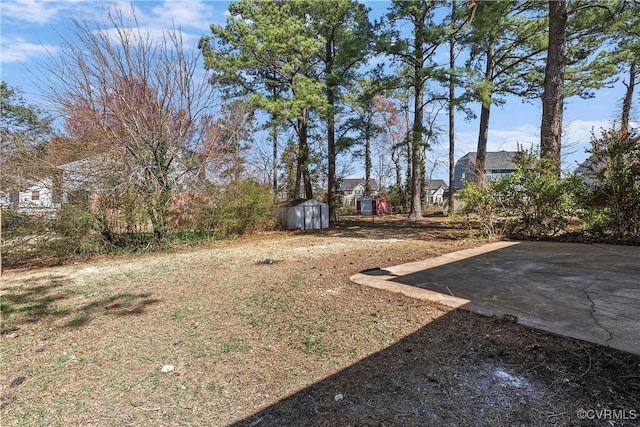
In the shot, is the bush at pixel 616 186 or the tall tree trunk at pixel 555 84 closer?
the bush at pixel 616 186

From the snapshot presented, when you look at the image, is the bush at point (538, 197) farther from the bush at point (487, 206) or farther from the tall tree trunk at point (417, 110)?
the tall tree trunk at point (417, 110)

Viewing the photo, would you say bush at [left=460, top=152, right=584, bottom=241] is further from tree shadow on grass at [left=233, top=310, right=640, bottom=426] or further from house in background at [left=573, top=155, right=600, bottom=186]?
tree shadow on grass at [left=233, top=310, right=640, bottom=426]

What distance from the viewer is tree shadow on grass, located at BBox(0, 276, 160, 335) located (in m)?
3.29

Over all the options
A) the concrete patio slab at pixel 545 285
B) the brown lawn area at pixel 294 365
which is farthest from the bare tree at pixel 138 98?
the concrete patio slab at pixel 545 285

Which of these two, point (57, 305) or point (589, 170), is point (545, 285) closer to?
point (589, 170)

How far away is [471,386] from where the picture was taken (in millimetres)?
1816

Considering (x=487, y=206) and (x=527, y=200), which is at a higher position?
(x=527, y=200)

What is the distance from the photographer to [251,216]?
10.4m

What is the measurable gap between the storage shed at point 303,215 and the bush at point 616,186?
8.06 metres

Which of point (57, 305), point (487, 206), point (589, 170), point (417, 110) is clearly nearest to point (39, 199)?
point (57, 305)

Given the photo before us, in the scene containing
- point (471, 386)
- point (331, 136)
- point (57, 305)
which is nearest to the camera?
point (471, 386)

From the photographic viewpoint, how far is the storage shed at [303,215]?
11953mm

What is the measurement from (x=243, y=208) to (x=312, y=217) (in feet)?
9.64

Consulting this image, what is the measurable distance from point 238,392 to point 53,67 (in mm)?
7583
